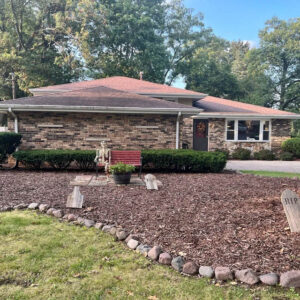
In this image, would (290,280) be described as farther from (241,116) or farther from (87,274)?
(241,116)

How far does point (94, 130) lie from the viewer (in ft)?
36.4

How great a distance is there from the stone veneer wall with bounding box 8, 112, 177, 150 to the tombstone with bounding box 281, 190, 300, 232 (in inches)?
299

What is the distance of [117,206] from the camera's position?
5281 millimetres

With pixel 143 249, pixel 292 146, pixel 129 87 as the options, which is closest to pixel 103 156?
pixel 143 249

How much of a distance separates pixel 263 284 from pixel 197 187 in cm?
456

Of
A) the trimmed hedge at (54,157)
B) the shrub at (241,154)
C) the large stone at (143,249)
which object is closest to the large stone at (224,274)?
the large stone at (143,249)

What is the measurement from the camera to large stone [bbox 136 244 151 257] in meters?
3.31

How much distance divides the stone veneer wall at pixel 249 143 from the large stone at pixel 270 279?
577 inches

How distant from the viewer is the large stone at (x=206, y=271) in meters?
2.82

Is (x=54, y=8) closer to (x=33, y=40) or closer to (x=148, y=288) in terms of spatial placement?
(x=33, y=40)

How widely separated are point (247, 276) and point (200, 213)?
87.0 inches

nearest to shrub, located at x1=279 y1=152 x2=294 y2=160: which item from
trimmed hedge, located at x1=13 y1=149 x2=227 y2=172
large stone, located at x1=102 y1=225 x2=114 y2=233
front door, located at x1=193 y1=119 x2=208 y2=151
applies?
front door, located at x1=193 y1=119 x2=208 y2=151

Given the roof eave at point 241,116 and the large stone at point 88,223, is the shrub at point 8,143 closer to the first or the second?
the large stone at point 88,223

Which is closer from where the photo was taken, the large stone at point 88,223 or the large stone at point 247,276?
the large stone at point 247,276
